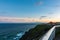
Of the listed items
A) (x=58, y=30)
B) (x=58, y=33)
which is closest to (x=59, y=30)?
(x=58, y=30)

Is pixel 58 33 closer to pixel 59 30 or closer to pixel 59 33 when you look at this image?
pixel 59 33

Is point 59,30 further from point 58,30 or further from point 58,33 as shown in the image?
point 58,33

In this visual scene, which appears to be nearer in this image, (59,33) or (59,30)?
(59,33)

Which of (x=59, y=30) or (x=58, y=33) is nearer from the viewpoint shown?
(x=58, y=33)

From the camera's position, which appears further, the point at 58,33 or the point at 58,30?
the point at 58,30

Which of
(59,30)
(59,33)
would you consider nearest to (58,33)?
(59,33)
